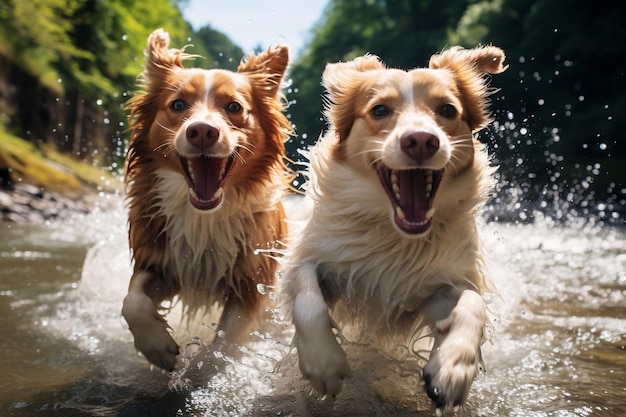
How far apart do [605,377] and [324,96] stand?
1981 mm

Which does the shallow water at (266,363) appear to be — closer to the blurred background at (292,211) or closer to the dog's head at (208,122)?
the blurred background at (292,211)

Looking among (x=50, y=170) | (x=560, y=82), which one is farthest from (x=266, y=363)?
(x=560, y=82)

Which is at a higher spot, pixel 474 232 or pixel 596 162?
pixel 596 162

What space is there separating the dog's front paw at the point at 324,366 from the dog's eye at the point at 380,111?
1.06 meters

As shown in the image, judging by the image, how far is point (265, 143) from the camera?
3.92 meters

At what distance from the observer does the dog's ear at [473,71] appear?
3.13m

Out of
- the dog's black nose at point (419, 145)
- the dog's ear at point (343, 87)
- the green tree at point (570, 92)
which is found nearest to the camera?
the dog's black nose at point (419, 145)

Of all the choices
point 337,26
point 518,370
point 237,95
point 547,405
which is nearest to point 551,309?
point 518,370

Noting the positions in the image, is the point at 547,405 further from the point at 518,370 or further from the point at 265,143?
the point at 265,143

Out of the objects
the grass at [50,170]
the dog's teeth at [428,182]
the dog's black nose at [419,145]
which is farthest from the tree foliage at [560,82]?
the dog's black nose at [419,145]

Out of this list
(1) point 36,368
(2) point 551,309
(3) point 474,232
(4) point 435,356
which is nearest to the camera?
(4) point 435,356

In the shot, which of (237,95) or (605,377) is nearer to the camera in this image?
(605,377)

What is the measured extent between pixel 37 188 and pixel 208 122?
8857mm

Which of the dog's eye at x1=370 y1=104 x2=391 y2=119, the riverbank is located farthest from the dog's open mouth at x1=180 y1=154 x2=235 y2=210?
the riverbank
